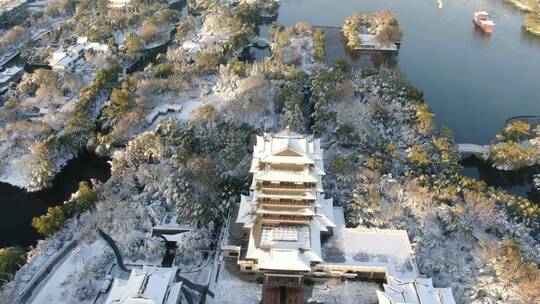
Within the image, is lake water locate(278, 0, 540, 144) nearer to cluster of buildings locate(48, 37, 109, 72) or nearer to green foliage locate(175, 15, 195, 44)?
green foliage locate(175, 15, 195, 44)

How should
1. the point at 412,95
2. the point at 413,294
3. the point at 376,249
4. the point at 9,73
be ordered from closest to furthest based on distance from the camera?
the point at 413,294
the point at 376,249
the point at 412,95
the point at 9,73

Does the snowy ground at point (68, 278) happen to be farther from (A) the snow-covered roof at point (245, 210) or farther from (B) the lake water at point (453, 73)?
(A) the snow-covered roof at point (245, 210)

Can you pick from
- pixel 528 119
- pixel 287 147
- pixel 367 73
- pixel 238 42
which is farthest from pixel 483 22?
pixel 287 147

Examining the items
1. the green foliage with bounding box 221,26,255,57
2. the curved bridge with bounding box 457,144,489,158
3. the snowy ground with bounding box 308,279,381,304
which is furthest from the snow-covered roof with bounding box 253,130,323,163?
the green foliage with bounding box 221,26,255,57

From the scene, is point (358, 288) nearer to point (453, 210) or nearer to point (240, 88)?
point (453, 210)

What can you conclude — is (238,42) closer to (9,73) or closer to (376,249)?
(9,73)

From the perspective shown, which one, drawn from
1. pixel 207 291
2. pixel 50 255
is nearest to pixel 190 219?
pixel 207 291

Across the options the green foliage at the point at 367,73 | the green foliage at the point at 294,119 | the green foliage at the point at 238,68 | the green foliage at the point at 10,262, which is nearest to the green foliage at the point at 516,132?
the green foliage at the point at 367,73
